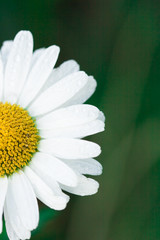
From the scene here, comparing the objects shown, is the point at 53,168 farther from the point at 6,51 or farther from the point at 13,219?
the point at 6,51

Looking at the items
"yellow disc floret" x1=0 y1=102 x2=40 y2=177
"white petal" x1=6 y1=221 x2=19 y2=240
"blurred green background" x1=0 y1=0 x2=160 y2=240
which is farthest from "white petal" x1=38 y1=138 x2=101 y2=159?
"blurred green background" x1=0 y1=0 x2=160 y2=240

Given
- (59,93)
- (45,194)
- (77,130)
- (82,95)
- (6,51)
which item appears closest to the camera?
(45,194)

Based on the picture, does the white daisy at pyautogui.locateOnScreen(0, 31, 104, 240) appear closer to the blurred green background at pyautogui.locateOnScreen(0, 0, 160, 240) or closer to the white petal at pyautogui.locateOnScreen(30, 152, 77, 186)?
the white petal at pyautogui.locateOnScreen(30, 152, 77, 186)

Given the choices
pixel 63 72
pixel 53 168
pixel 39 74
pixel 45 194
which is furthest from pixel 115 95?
pixel 45 194

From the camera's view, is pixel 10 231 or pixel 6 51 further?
pixel 6 51

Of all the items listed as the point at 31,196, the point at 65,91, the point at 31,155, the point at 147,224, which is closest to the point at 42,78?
the point at 65,91

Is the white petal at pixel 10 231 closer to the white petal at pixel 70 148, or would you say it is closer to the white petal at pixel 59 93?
the white petal at pixel 70 148

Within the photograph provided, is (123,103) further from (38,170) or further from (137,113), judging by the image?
(38,170)
